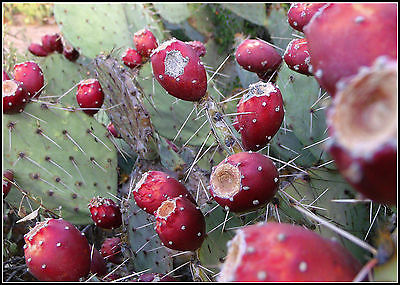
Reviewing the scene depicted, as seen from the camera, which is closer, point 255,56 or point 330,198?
point 330,198

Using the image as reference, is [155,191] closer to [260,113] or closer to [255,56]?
[260,113]

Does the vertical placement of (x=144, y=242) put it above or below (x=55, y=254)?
→ below

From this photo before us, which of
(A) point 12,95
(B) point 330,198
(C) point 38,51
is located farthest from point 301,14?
(C) point 38,51

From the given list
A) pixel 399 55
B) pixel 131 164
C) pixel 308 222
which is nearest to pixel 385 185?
pixel 399 55

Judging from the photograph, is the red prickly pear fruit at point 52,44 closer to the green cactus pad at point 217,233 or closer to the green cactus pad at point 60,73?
the green cactus pad at point 60,73

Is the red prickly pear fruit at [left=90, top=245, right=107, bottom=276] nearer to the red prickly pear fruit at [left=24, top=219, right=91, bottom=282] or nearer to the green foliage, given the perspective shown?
the red prickly pear fruit at [left=24, top=219, right=91, bottom=282]

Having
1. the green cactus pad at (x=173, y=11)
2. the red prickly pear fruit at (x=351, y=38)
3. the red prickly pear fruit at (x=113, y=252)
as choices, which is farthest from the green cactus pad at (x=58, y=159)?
the green cactus pad at (x=173, y=11)
